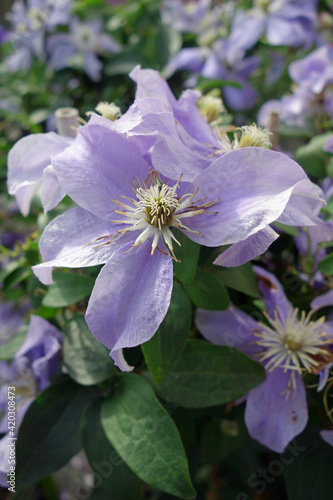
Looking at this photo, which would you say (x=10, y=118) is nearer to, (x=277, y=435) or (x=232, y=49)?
(x=232, y=49)

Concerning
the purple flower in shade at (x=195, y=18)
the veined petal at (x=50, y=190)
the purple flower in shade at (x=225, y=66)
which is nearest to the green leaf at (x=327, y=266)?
the veined petal at (x=50, y=190)

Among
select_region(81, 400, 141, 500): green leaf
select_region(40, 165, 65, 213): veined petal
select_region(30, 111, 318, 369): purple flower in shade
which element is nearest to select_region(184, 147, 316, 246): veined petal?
select_region(30, 111, 318, 369): purple flower in shade

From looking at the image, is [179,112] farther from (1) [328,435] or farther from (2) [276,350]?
(1) [328,435]

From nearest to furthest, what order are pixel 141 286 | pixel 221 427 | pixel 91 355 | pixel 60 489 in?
pixel 141 286, pixel 91 355, pixel 221 427, pixel 60 489

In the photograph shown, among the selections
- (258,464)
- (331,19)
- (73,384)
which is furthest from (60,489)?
(331,19)

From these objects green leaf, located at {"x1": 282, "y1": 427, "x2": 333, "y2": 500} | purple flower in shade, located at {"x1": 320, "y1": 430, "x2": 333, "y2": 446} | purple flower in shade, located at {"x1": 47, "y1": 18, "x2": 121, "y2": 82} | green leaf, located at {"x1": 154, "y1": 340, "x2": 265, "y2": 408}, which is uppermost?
purple flower in shade, located at {"x1": 47, "y1": 18, "x2": 121, "y2": 82}

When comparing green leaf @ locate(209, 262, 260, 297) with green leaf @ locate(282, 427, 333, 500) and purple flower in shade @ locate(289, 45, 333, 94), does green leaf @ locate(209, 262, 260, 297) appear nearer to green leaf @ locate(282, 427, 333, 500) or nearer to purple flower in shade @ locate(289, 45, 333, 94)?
green leaf @ locate(282, 427, 333, 500)

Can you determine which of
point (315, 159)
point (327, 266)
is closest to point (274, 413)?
point (327, 266)
